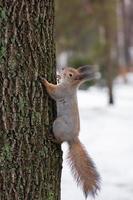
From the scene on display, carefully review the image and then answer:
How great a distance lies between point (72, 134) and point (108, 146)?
258 inches

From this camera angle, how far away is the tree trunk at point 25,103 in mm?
2557

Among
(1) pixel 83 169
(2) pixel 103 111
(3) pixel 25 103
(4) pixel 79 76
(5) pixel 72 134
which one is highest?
(2) pixel 103 111

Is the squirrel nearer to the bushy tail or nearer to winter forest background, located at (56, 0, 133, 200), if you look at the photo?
the bushy tail

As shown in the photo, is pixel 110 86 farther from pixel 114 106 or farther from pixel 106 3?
pixel 106 3

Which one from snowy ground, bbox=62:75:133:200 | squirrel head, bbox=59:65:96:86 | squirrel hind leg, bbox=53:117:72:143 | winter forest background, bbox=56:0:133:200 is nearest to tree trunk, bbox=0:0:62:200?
squirrel hind leg, bbox=53:117:72:143

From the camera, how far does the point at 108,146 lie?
9.33 meters

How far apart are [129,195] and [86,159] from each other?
133 inches

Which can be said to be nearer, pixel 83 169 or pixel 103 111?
pixel 83 169

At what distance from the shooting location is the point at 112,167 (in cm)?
759

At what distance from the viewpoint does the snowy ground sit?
6281 millimetres

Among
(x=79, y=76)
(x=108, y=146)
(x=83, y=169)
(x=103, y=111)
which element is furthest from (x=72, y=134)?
(x=103, y=111)

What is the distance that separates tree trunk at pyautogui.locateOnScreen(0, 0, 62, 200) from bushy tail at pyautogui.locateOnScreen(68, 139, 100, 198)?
133 millimetres

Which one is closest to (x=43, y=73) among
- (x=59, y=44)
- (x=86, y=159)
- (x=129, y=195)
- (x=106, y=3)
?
(x=86, y=159)

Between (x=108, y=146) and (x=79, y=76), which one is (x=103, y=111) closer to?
(x=108, y=146)
